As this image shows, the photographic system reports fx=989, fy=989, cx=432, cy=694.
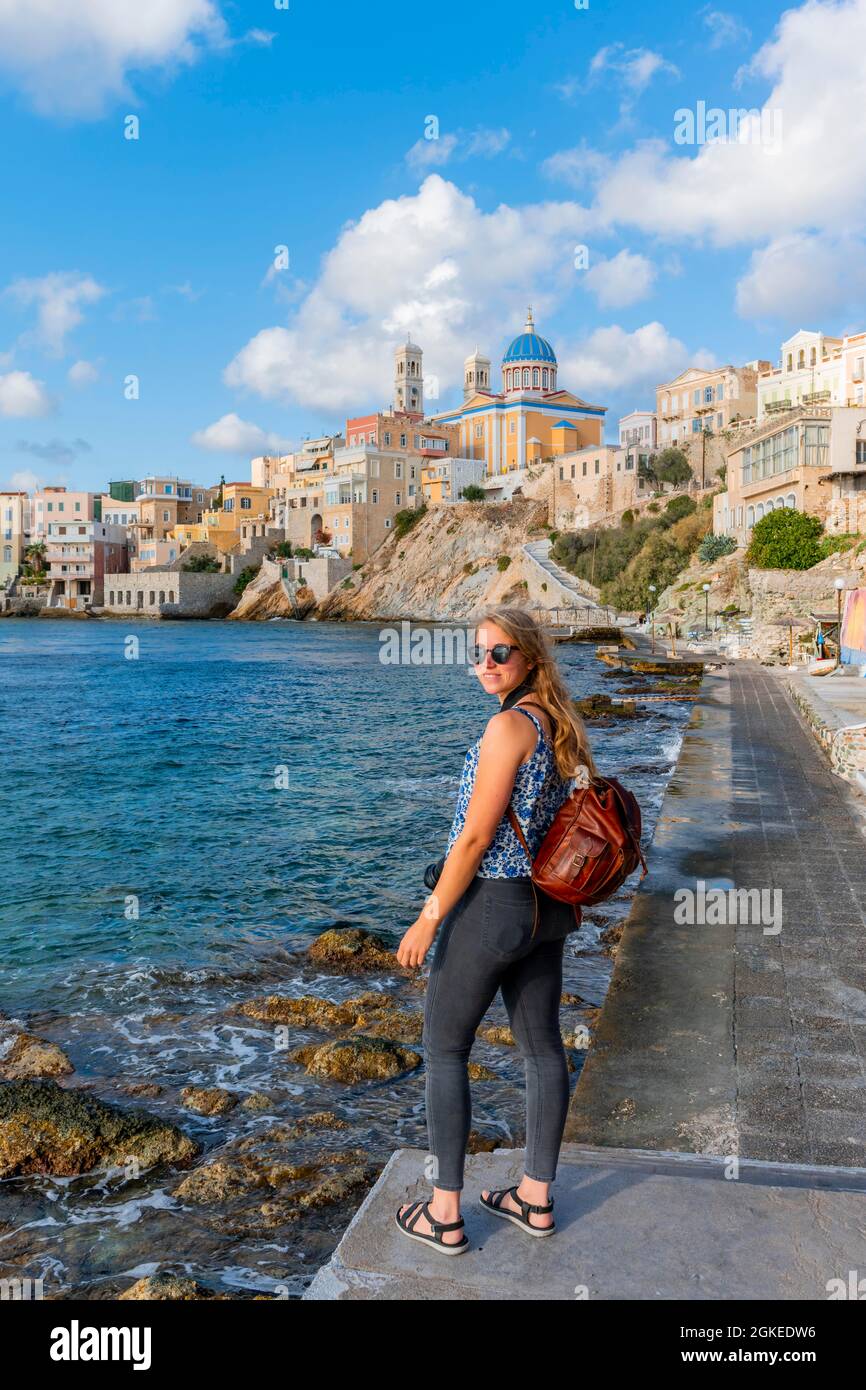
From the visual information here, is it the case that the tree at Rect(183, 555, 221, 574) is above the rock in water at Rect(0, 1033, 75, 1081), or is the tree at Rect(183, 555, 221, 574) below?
Result: above

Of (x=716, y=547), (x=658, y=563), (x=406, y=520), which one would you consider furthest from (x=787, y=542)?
(x=406, y=520)

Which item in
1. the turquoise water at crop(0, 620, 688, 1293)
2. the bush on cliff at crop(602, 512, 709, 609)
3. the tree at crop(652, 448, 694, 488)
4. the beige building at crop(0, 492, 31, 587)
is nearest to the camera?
the turquoise water at crop(0, 620, 688, 1293)

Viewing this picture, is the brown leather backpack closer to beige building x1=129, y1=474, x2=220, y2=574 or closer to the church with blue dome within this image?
the church with blue dome

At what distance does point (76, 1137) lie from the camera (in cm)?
532

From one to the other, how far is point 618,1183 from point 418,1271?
810mm

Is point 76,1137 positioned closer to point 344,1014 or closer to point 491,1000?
A: point 344,1014

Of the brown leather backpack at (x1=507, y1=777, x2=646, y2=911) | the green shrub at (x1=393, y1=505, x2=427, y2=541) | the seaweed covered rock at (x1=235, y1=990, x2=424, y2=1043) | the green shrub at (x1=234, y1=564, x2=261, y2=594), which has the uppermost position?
the green shrub at (x1=393, y1=505, x2=427, y2=541)

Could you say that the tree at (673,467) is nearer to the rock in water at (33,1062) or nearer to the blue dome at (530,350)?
the blue dome at (530,350)

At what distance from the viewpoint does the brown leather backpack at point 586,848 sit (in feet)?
9.53

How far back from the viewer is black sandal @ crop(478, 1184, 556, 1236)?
3029 mm

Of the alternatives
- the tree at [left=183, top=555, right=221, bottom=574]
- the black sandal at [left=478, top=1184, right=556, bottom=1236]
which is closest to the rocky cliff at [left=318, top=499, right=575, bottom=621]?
the tree at [left=183, top=555, right=221, bottom=574]

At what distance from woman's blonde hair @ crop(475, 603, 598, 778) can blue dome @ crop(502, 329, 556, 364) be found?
92.4 metres

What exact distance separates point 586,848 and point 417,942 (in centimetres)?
58

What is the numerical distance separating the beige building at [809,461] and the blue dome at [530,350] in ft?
160
